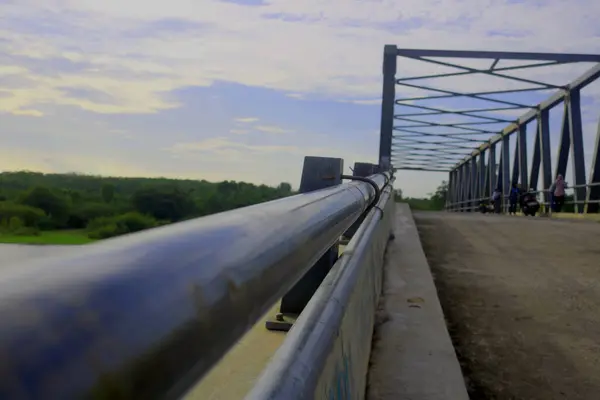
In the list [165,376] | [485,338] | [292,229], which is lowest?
[485,338]

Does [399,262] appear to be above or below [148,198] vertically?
below

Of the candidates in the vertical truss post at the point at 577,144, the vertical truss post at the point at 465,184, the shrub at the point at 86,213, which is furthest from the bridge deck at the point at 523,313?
the vertical truss post at the point at 465,184

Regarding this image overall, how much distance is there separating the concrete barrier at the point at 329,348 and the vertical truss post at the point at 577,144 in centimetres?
1886

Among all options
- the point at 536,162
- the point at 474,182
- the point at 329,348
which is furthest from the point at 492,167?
the point at 329,348

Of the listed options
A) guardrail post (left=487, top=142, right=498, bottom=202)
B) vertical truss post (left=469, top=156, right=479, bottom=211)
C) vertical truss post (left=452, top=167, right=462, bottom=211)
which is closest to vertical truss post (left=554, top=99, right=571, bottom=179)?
guardrail post (left=487, top=142, right=498, bottom=202)

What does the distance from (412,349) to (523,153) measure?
87.3 feet

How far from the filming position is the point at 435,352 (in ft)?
11.2

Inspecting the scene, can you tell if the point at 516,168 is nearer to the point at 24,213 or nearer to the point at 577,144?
the point at 577,144

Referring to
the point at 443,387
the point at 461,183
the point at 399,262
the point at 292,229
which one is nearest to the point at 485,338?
the point at 443,387

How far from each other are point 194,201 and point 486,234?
23.0 ft

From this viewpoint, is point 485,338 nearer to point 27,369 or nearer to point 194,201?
point 194,201

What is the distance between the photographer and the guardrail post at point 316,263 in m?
3.28

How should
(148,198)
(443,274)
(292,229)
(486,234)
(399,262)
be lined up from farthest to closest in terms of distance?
(486,234), (443,274), (399,262), (148,198), (292,229)

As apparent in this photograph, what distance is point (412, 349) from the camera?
11.3ft
